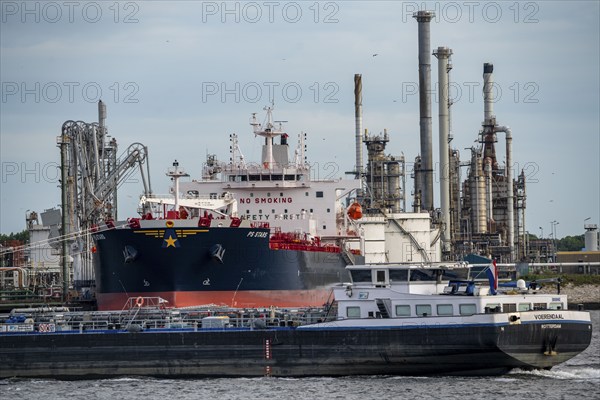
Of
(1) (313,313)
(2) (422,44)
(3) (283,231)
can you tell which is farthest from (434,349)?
(2) (422,44)

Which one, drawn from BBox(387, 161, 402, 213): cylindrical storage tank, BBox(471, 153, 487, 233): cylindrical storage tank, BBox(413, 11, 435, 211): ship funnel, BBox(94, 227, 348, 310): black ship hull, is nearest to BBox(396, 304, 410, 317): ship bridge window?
BBox(94, 227, 348, 310): black ship hull

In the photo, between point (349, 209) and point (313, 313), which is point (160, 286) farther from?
point (349, 209)

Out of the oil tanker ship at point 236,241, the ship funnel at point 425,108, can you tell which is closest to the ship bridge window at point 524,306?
the oil tanker ship at point 236,241

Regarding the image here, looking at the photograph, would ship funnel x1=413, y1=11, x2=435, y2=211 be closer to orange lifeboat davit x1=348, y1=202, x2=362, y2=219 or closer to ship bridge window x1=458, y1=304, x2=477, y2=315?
orange lifeboat davit x1=348, y1=202, x2=362, y2=219

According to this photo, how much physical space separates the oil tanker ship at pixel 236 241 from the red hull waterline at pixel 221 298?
0.04m

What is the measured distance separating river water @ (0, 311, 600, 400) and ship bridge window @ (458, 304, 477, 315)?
203 centimetres

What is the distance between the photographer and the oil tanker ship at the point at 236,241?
55938 mm

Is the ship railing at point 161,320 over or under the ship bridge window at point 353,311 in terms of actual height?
under

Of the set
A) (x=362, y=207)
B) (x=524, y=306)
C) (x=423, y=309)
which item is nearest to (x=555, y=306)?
(x=524, y=306)

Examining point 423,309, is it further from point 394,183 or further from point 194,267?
point 394,183

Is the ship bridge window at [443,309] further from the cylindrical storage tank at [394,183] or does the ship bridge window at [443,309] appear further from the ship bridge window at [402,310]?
the cylindrical storage tank at [394,183]

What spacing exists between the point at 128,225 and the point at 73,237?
1675cm

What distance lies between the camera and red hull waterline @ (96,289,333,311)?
5569 centimetres

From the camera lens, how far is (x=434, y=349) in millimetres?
41125
